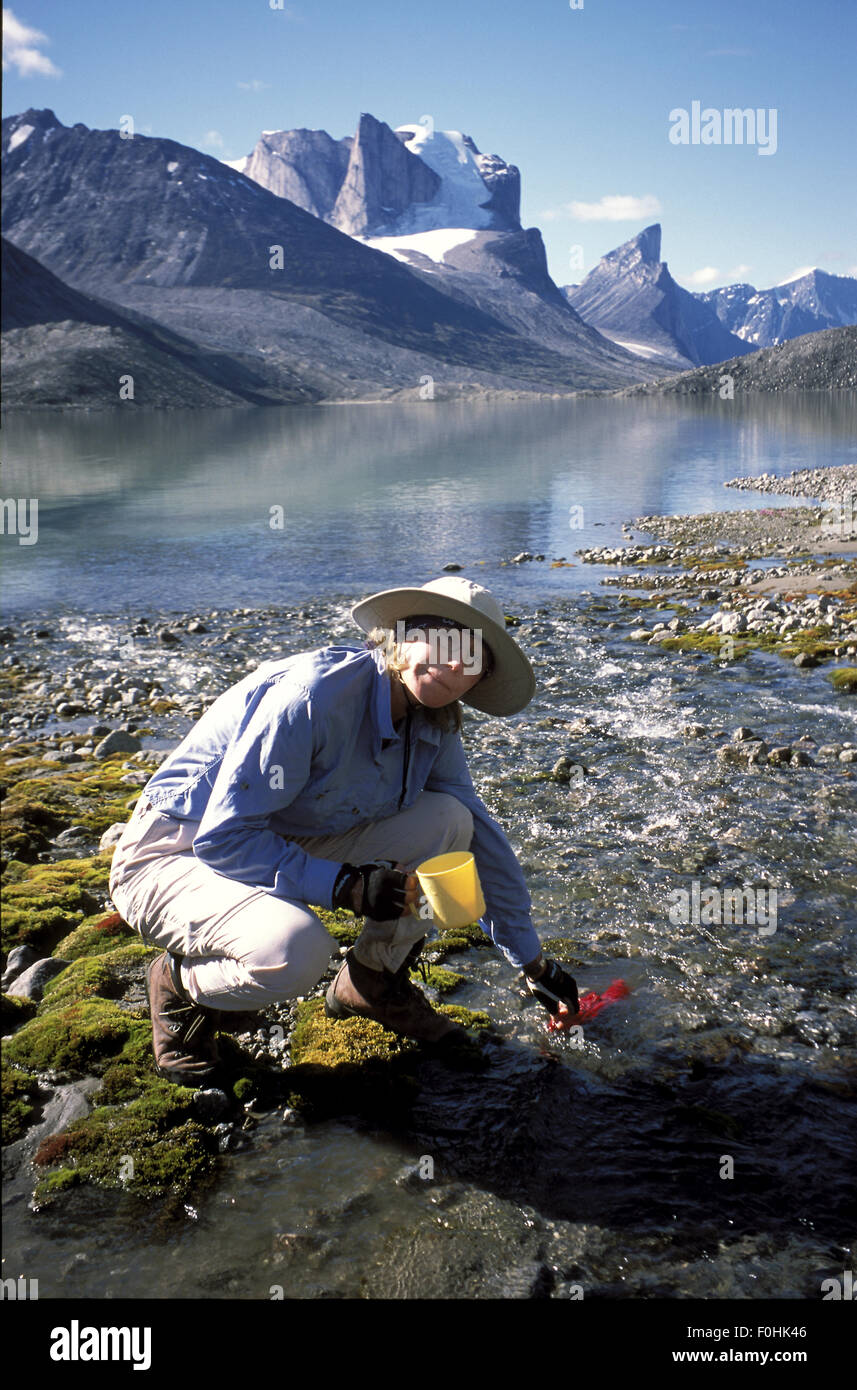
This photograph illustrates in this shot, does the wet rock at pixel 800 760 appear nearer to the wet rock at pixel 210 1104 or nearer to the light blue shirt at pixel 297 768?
the light blue shirt at pixel 297 768

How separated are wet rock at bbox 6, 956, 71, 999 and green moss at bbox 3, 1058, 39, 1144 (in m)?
0.94

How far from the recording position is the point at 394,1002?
5316mm

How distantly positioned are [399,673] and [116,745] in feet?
24.0

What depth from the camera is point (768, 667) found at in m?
13.2

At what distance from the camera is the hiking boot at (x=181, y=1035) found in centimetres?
486

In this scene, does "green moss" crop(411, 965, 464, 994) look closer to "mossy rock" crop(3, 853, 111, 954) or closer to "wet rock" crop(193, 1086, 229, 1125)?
"wet rock" crop(193, 1086, 229, 1125)

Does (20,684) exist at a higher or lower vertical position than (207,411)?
lower

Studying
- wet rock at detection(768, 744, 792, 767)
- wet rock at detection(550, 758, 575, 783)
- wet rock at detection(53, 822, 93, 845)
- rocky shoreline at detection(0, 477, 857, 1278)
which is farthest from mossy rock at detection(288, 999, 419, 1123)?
wet rock at detection(768, 744, 792, 767)

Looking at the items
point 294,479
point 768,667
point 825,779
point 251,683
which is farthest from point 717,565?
point 294,479

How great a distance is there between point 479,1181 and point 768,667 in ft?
33.3

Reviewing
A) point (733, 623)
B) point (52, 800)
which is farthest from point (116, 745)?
point (733, 623)

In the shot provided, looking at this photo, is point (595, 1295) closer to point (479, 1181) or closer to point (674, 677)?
point (479, 1181)

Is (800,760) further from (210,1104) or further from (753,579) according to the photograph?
(753,579)

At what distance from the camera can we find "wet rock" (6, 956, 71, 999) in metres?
5.91
